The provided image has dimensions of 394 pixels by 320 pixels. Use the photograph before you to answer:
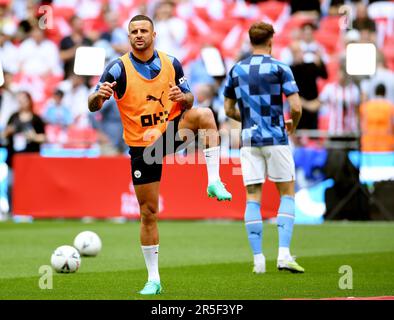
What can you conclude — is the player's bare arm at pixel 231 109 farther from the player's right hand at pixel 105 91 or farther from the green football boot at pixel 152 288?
the green football boot at pixel 152 288

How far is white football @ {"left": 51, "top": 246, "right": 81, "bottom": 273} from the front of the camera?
12047mm

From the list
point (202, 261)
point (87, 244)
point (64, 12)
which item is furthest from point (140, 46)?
point (64, 12)

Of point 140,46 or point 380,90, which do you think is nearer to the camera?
point 140,46

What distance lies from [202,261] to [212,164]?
3.61 meters

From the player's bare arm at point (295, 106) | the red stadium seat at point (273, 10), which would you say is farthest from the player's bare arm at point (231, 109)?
the red stadium seat at point (273, 10)

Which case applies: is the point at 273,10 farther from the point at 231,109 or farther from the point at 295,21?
the point at 231,109

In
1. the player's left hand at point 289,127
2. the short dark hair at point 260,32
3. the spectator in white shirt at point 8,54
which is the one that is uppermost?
the short dark hair at point 260,32

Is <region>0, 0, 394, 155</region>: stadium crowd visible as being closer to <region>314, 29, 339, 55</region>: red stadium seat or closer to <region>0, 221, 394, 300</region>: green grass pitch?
<region>314, 29, 339, 55</region>: red stadium seat

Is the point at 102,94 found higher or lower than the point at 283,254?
higher

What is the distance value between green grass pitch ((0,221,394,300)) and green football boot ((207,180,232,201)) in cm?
93

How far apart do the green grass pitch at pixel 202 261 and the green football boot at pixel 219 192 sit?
3.04 feet

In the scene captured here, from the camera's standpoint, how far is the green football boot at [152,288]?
9977mm

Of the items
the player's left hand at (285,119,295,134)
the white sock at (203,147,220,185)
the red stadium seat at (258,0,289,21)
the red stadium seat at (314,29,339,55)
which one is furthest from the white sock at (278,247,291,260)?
the red stadium seat at (258,0,289,21)

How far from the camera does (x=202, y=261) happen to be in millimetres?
13523
